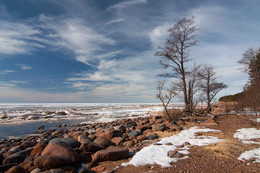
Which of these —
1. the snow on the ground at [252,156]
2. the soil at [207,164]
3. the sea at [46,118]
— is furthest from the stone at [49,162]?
the sea at [46,118]

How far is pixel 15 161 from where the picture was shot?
5.55 m

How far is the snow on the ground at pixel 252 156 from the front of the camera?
397cm

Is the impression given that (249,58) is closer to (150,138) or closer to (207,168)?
(150,138)

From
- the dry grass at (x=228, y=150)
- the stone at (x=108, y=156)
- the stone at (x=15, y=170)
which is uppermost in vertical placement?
the dry grass at (x=228, y=150)

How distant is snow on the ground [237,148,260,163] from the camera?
13.0ft

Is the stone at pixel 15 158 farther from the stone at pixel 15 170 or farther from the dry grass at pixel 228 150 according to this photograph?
the dry grass at pixel 228 150

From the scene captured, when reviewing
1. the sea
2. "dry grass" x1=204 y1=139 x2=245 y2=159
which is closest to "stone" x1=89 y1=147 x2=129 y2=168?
"dry grass" x1=204 y1=139 x2=245 y2=159

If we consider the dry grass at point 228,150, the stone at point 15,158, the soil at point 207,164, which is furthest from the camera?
the stone at point 15,158

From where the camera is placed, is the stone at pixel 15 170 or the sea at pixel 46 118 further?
the sea at pixel 46 118

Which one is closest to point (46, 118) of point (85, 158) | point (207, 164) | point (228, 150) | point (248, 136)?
point (85, 158)

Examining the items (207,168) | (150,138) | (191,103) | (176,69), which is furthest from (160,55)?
(207,168)

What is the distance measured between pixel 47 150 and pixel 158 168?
373 cm

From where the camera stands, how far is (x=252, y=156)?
4160 mm

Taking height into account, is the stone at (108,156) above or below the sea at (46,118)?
above
